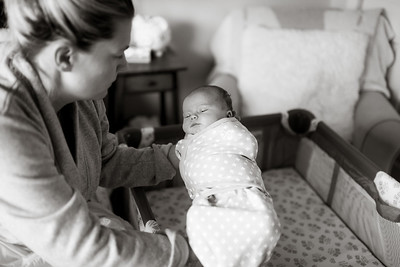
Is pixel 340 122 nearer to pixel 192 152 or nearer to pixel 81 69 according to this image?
pixel 192 152

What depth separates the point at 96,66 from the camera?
2.88 ft

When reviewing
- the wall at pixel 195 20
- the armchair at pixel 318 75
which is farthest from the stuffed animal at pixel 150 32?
the armchair at pixel 318 75

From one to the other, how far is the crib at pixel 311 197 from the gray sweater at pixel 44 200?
0.34 metres

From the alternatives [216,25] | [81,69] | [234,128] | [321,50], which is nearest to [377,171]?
[234,128]

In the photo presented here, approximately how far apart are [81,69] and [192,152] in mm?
394

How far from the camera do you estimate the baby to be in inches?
38.2

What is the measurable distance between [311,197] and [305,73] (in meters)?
0.64

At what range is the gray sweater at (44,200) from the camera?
0.80 metres

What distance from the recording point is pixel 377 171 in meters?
1.44

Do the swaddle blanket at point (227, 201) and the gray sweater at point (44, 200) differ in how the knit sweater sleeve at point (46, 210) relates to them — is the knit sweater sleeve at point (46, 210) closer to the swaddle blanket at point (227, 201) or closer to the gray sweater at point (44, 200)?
the gray sweater at point (44, 200)

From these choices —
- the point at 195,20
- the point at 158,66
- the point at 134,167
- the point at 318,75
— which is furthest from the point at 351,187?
the point at 195,20

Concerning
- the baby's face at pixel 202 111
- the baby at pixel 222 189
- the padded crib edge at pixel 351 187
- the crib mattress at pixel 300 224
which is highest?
the baby's face at pixel 202 111

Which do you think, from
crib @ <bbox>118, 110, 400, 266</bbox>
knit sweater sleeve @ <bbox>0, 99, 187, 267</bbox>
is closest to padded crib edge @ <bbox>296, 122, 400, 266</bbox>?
crib @ <bbox>118, 110, 400, 266</bbox>

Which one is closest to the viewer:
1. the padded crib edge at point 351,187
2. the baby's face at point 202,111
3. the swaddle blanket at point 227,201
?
the swaddle blanket at point 227,201
